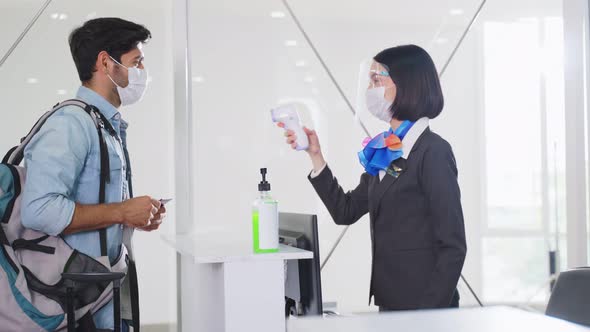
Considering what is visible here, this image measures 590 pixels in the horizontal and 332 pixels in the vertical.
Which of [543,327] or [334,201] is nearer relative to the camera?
[543,327]

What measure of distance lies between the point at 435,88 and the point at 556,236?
130cm

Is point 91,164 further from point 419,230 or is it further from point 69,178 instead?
point 419,230

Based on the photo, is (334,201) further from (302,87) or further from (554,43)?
(554,43)

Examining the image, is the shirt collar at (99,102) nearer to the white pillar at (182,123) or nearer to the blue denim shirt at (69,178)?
the blue denim shirt at (69,178)

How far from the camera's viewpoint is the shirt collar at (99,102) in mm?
2115

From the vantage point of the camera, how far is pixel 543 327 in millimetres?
1031

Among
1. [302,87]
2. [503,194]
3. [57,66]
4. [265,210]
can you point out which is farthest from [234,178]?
[265,210]

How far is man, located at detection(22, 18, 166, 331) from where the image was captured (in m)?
1.78

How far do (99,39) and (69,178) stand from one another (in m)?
0.52

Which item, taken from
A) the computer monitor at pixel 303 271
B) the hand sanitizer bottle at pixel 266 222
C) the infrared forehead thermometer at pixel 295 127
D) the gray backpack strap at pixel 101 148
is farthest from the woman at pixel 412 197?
the gray backpack strap at pixel 101 148

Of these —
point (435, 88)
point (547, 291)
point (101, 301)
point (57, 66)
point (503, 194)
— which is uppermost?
point (57, 66)

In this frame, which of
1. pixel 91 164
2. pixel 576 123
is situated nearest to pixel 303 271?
pixel 91 164

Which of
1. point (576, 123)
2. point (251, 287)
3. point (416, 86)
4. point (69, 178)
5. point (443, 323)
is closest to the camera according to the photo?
point (443, 323)

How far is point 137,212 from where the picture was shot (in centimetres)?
191
